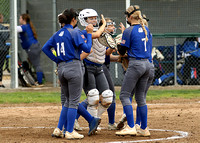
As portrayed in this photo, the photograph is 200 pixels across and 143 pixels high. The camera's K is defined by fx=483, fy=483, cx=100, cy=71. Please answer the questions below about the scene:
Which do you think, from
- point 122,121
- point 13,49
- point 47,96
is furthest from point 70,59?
point 13,49

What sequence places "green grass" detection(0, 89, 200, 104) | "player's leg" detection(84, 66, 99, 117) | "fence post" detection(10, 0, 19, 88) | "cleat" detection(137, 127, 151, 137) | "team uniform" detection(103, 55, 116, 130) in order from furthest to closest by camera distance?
"fence post" detection(10, 0, 19, 88)
"green grass" detection(0, 89, 200, 104)
"team uniform" detection(103, 55, 116, 130)
"player's leg" detection(84, 66, 99, 117)
"cleat" detection(137, 127, 151, 137)

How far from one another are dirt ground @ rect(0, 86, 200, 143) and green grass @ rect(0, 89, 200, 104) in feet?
2.10

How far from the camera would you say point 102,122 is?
9039mm

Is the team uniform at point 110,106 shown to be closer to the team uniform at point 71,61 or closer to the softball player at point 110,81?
the softball player at point 110,81

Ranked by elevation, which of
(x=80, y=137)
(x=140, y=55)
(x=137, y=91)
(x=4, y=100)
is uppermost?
(x=140, y=55)

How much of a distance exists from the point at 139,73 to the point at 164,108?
14.5ft

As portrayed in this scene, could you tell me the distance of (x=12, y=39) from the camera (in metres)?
16.3

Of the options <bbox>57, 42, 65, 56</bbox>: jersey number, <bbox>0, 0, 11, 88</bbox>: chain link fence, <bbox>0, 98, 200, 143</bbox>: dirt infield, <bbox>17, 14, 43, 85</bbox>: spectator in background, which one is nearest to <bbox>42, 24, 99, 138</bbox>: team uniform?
<bbox>57, 42, 65, 56</bbox>: jersey number

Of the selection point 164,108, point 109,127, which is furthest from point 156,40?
point 109,127

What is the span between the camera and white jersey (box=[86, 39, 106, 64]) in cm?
780

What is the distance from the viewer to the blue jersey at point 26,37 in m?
16.7

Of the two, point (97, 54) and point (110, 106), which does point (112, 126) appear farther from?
point (97, 54)

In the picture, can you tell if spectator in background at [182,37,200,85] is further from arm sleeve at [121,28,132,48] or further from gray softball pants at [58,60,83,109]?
gray softball pants at [58,60,83,109]

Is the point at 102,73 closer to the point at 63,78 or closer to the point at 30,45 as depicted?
the point at 63,78
